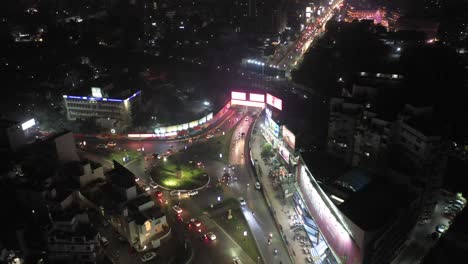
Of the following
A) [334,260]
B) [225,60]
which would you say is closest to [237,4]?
[225,60]

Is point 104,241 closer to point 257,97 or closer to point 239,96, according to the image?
point 257,97

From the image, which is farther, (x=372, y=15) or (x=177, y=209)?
(x=372, y=15)

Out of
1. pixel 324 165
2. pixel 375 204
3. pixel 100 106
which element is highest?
pixel 100 106

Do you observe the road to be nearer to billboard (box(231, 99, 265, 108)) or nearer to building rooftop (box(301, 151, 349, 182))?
building rooftop (box(301, 151, 349, 182))

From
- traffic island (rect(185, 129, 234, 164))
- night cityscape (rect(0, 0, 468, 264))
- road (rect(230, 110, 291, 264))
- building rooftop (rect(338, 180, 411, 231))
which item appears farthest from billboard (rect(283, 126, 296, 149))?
building rooftop (rect(338, 180, 411, 231))

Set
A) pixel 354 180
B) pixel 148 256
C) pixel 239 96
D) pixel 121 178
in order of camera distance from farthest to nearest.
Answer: pixel 239 96
pixel 121 178
pixel 354 180
pixel 148 256

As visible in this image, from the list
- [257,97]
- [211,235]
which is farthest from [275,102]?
[211,235]

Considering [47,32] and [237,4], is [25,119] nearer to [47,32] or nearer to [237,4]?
[47,32]
